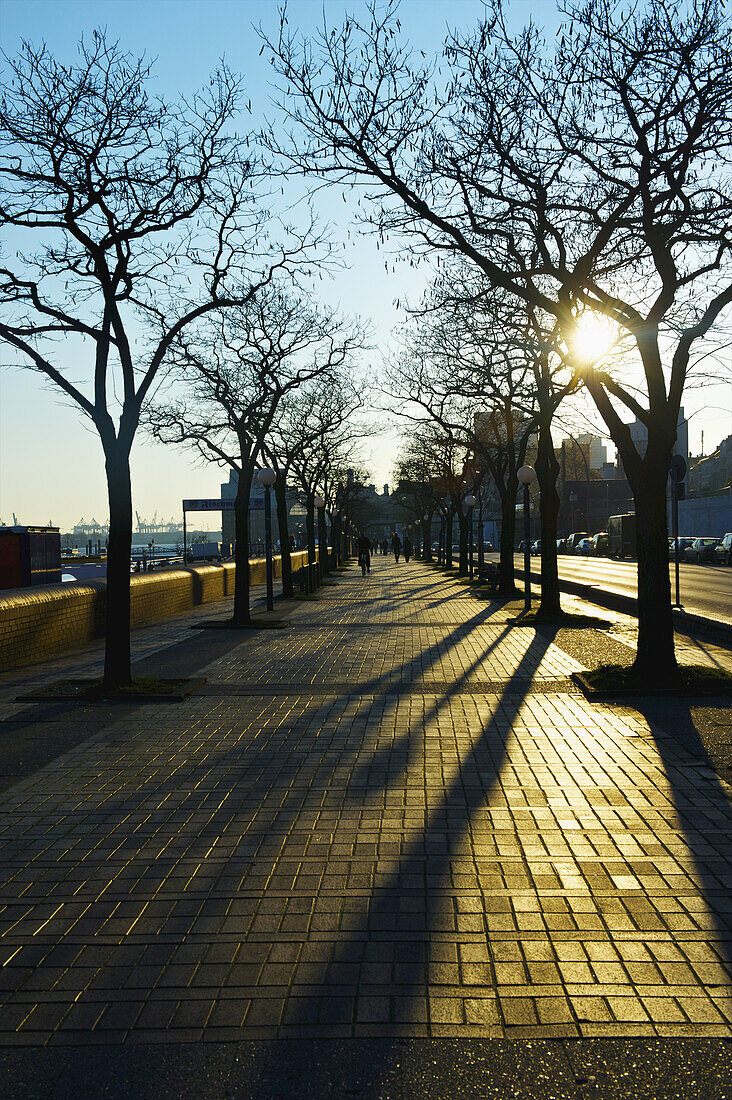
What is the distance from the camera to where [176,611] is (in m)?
23.2

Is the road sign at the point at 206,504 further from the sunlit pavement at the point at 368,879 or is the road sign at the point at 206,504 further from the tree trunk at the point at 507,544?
the sunlit pavement at the point at 368,879

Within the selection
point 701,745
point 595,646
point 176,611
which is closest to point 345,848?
point 701,745

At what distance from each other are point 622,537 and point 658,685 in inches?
2185

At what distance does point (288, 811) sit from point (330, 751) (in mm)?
1611

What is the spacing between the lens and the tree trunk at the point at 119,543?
10594mm

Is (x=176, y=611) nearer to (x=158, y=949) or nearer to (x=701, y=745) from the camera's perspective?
(x=701, y=745)

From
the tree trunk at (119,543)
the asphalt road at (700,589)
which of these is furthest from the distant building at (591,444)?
the tree trunk at (119,543)

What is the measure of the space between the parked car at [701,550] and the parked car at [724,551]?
1.32ft

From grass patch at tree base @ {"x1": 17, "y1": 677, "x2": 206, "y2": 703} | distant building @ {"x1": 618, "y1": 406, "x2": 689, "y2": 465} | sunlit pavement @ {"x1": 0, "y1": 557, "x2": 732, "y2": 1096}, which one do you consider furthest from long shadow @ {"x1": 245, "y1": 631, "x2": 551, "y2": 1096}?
distant building @ {"x1": 618, "y1": 406, "x2": 689, "y2": 465}

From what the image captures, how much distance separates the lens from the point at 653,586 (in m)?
10.3

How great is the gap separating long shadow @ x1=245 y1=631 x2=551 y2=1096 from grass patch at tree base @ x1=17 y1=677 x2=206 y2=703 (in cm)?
432

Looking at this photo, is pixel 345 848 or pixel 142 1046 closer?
pixel 142 1046

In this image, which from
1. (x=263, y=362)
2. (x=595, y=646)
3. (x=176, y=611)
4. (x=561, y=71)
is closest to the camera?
(x=561, y=71)

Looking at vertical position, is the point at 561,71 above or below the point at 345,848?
above
